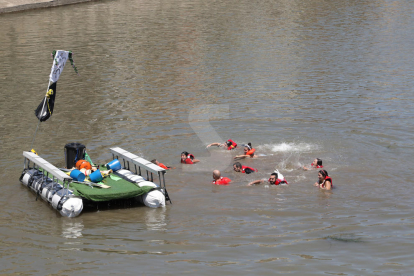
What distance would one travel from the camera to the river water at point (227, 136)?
42.5 ft

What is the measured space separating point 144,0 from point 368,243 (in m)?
57.4

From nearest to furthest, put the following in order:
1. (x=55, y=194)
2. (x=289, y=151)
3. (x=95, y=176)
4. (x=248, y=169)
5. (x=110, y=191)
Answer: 1. (x=110, y=191)
2. (x=55, y=194)
3. (x=95, y=176)
4. (x=248, y=169)
5. (x=289, y=151)

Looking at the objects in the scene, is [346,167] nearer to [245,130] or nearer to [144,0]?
[245,130]

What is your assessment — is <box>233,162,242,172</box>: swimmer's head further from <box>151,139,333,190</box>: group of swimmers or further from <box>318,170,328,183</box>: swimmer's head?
<box>318,170,328,183</box>: swimmer's head

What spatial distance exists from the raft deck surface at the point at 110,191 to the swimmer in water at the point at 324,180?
505 cm

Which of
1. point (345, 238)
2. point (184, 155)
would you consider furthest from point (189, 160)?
point (345, 238)

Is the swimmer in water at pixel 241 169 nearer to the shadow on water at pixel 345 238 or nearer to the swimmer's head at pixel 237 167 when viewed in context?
the swimmer's head at pixel 237 167

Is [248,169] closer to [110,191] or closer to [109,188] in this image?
[109,188]

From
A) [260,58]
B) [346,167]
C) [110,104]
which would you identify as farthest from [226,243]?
[260,58]

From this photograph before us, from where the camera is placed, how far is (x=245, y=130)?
22734mm

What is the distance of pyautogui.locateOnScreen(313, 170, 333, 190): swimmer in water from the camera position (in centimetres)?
1648

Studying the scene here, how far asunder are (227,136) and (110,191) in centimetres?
805

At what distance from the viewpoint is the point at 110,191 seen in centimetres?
1520

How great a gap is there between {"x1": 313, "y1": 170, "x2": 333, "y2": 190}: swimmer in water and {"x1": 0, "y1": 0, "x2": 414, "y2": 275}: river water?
0.28m
